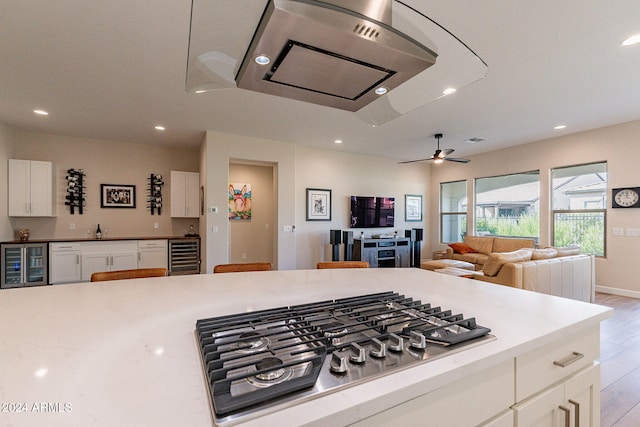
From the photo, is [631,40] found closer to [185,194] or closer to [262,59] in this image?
[262,59]

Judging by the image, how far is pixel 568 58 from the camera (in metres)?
2.74

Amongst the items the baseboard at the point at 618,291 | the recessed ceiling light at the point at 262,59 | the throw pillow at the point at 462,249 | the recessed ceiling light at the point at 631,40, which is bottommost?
the baseboard at the point at 618,291

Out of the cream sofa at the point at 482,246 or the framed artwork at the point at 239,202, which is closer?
the cream sofa at the point at 482,246

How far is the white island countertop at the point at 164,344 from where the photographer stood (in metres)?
0.54

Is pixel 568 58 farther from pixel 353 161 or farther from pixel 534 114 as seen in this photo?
pixel 353 161

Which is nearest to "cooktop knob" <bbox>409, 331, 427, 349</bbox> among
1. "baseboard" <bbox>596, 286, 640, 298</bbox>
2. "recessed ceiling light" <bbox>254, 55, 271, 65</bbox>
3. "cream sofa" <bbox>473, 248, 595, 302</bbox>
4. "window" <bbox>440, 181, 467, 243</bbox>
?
"recessed ceiling light" <bbox>254, 55, 271, 65</bbox>

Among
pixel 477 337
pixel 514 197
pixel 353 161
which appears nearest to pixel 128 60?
pixel 477 337

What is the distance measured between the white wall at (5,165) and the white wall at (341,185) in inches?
186

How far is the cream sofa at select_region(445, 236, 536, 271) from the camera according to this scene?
571cm

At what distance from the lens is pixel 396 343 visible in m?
0.80

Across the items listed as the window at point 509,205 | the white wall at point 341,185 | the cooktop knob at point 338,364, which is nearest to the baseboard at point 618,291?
the window at point 509,205

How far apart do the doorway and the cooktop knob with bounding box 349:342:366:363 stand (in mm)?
5845

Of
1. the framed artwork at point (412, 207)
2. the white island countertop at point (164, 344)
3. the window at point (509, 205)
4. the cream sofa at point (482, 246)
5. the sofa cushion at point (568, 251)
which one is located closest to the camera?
the white island countertop at point (164, 344)

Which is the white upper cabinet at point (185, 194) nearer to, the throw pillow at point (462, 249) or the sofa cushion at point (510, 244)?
the throw pillow at point (462, 249)
